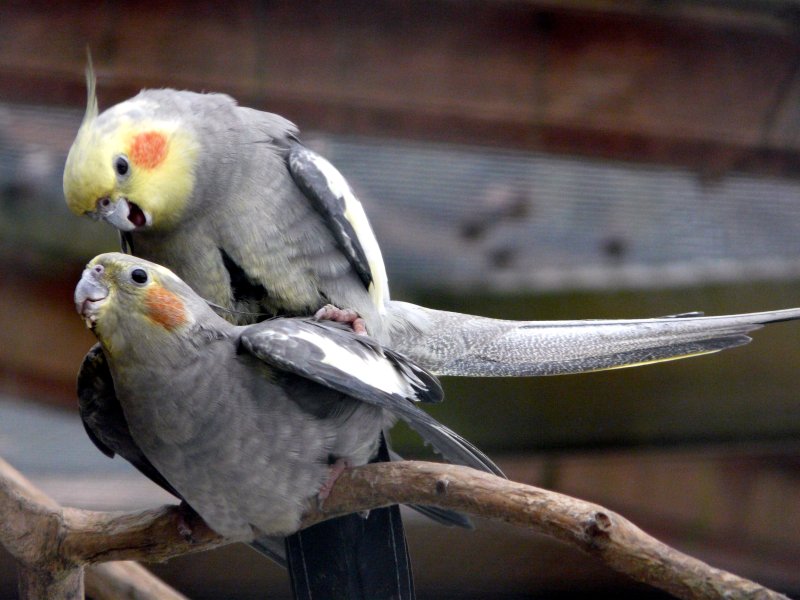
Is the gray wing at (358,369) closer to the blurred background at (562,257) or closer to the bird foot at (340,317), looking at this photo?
the bird foot at (340,317)

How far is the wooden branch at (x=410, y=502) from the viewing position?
1.00m

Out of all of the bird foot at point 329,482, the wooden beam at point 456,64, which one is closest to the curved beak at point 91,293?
the bird foot at point 329,482

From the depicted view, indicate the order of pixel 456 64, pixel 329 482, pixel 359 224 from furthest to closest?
1. pixel 456 64
2. pixel 359 224
3. pixel 329 482

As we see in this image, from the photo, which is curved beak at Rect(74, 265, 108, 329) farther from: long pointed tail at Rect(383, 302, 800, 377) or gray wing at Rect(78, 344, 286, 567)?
long pointed tail at Rect(383, 302, 800, 377)

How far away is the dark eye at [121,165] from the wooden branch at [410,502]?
17.9 inches

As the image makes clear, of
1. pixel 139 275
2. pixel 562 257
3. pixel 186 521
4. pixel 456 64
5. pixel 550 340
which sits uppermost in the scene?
pixel 456 64

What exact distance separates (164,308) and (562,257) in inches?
57.7

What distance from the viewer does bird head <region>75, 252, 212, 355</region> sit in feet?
4.13

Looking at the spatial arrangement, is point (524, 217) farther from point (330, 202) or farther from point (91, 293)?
point (91, 293)

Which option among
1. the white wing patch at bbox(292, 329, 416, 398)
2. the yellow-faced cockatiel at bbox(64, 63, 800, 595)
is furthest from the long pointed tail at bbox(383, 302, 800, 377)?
the white wing patch at bbox(292, 329, 416, 398)

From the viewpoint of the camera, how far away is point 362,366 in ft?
4.22

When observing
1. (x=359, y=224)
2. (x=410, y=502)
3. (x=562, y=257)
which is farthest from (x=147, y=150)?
(x=562, y=257)

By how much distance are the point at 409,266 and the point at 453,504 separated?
53.8 inches

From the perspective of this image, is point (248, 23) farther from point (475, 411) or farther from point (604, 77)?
point (475, 411)
